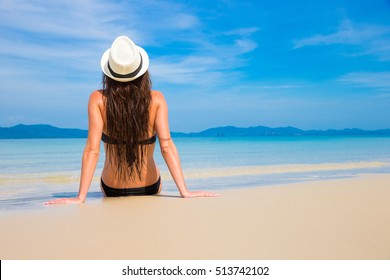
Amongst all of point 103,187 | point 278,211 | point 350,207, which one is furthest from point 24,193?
point 350,207

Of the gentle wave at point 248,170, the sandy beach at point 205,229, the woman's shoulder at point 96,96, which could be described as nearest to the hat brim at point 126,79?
the woman's shoulder at point 96,96

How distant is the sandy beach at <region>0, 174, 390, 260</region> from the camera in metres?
2.48

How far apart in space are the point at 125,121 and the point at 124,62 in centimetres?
55

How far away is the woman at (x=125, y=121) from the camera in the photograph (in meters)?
4.04

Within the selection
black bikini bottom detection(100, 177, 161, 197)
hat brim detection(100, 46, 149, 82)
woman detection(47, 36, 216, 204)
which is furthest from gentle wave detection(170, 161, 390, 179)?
hat brim detection(100, 46, 149, 82)

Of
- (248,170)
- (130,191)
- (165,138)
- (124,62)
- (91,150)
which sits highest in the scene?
(124,62)

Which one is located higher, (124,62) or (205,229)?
(124,62)

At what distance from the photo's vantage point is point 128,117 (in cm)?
412

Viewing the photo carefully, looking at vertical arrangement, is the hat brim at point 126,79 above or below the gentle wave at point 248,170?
above

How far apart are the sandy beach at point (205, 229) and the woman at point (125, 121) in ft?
1.05

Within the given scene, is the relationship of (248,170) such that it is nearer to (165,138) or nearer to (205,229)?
(165,138)

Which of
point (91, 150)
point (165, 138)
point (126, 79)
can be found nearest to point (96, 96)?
point (126, 79)

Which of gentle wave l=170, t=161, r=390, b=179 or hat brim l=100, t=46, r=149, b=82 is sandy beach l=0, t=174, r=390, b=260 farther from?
gentle wave l=170, t=161, r=390, b=179

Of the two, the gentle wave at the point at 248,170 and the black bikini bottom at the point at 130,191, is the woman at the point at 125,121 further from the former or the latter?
the gentle wave at the point at 248,170
